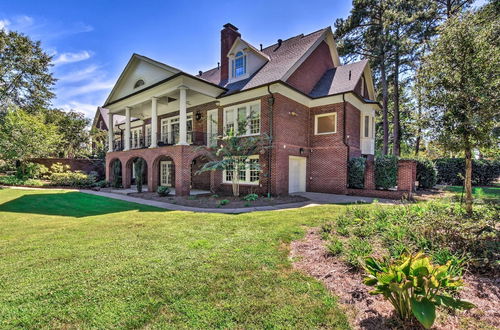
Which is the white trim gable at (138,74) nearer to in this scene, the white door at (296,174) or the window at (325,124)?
the white door at (296,174)

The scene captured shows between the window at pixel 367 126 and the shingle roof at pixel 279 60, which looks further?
the window at pixel 367 126

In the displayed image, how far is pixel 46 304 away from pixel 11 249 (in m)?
2.88

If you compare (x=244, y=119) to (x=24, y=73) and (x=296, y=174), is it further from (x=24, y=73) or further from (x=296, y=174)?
(x=24, y=73)

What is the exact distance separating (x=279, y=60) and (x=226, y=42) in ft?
15.1

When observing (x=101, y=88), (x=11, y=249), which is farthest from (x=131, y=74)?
(x=11, y=249)

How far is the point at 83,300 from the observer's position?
9.00 ft

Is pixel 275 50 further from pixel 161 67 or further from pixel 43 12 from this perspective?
pixel 43 12

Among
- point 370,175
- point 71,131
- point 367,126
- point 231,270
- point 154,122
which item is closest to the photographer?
point 231,270

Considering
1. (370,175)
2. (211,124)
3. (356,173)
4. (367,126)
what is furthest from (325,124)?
(211,124)

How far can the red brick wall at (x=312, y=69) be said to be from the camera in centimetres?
1354

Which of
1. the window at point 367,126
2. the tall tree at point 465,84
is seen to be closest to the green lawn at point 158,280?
the tall tree at point 465,84

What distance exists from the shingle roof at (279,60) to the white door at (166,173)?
753 centimetres

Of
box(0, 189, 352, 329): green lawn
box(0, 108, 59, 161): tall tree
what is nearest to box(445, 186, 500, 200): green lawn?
box(0, 189, 352, 329): green lawn

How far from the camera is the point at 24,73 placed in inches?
1004
